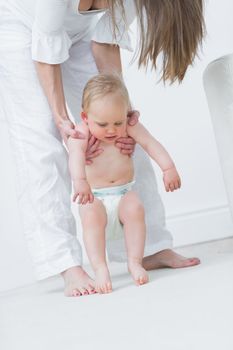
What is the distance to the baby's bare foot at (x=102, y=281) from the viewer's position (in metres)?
2.14

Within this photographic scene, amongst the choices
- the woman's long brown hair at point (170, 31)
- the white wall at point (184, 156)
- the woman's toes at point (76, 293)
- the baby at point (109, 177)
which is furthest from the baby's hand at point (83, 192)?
the white wall at point (184, 156)

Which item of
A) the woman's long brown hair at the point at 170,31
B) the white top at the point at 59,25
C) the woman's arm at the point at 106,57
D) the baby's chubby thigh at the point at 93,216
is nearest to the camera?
the woman's long brown hair at the point at 170,31

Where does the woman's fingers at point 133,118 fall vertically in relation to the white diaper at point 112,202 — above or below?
above

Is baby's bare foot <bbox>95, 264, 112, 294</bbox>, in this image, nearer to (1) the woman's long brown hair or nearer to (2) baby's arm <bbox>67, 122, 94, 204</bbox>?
(2) baby's arm <bbox>67, 122, 94, 204</bbox>

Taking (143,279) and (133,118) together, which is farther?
(133,118)

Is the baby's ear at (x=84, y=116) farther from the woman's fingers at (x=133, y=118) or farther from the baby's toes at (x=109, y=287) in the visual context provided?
the baby's toes at (x=109, y=287)

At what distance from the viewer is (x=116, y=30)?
2291mm

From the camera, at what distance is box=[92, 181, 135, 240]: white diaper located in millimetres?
2281

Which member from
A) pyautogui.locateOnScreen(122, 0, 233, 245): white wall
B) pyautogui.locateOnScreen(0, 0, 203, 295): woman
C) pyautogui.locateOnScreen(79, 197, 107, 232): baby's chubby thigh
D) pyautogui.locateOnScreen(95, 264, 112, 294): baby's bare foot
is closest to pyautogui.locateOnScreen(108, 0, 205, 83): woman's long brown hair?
pyautogui.locateOnScreen(0, 0, 203, 295): woman

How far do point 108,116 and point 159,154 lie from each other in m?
0.16

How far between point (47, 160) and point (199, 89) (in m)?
1.07

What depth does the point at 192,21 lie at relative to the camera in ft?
6.82

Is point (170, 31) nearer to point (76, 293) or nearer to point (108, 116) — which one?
point (108, 116)

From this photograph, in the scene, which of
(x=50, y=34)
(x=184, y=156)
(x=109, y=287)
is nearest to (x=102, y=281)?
(x=109, y=287)
